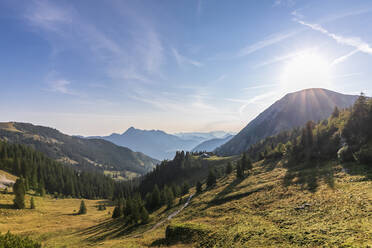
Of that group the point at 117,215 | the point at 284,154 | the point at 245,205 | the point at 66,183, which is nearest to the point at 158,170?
the point at 66,183

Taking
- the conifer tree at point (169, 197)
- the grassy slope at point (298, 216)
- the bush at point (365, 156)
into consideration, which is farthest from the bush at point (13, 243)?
the bush at point (365, 156)

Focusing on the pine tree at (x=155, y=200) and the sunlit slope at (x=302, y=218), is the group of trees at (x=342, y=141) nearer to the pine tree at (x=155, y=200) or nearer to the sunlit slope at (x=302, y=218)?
the sunlit slope at (x=302, y=218)

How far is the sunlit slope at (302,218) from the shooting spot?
53.3 feet

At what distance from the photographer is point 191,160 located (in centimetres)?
16900

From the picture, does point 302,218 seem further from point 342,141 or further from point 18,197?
point 18,197

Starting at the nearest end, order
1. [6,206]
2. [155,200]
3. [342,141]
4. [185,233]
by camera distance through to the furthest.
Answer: [185,233] → [342,141] → [155,200] → [6,206]

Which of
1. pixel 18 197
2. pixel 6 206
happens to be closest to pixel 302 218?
pixel 18 197

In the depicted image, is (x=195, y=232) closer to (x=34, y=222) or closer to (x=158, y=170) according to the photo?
(x=34, y=222)

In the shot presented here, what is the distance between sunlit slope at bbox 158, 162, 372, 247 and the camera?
640 inches

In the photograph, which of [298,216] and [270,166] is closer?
[298,216]

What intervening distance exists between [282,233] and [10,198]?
121 m

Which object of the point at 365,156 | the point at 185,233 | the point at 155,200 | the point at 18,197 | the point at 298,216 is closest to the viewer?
the point at 298,216

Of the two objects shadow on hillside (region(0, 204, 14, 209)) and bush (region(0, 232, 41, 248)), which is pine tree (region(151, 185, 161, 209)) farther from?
shadow on hillside (region(0, 204, 14, 209))

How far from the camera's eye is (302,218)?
22.1m
